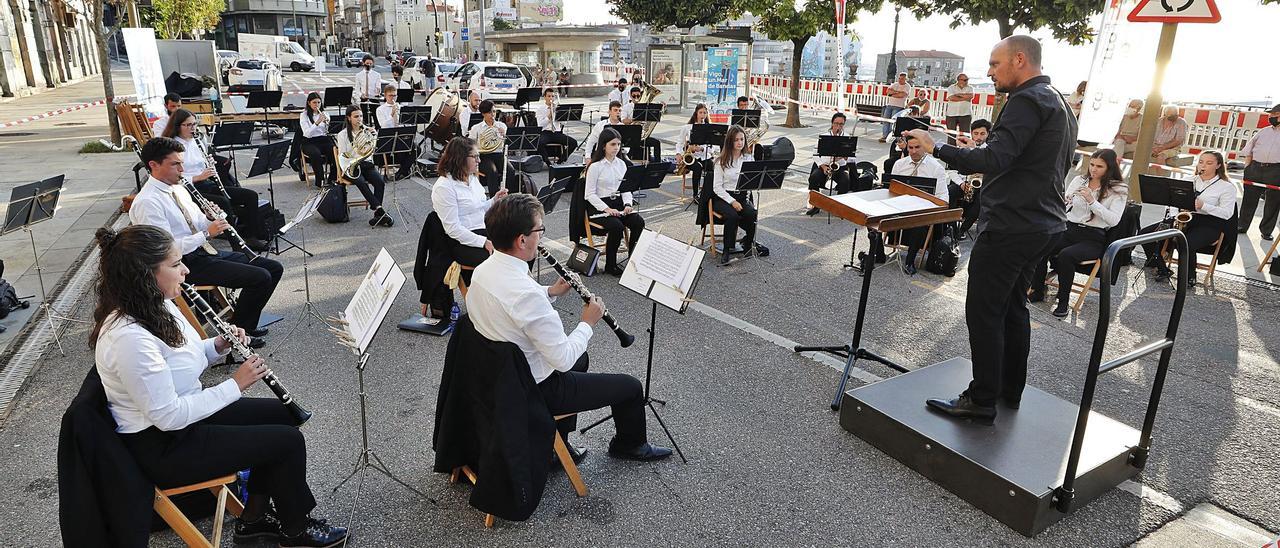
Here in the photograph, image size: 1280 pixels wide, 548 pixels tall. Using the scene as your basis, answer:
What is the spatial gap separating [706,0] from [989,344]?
22876 mm

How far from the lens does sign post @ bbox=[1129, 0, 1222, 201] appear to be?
7.78m

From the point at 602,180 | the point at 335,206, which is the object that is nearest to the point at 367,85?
the point at 335,206

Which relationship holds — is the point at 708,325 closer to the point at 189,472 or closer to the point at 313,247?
the point at 189,472

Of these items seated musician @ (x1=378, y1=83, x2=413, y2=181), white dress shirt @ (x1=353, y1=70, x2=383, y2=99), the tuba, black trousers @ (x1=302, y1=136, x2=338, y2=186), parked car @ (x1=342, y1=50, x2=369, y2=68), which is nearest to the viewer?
the tuba

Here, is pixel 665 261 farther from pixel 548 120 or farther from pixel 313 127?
pixel 548 120

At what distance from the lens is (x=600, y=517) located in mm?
3838

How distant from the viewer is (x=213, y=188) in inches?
344

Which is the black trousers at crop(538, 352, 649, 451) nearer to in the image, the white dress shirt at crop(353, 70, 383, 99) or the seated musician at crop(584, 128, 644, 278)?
the seated musician at crop(584, 128, 644, 278)

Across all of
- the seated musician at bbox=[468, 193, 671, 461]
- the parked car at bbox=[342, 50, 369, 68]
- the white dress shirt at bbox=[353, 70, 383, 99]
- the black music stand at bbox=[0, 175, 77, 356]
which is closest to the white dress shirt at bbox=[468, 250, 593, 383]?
the seated musician at bbox=[468, 193, 671, 461]

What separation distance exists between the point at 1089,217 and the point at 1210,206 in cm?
157

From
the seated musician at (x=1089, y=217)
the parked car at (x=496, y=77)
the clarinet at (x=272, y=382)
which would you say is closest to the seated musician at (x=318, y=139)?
the clarinet at (x=272, y=382)

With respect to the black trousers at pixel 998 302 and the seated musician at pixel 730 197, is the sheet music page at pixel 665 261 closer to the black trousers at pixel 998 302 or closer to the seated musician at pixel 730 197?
the black trousers at pixel 998 302

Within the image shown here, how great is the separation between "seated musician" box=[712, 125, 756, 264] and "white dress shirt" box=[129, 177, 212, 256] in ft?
16.8

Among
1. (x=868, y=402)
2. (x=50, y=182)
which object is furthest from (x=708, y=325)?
(x=50, y=182)
